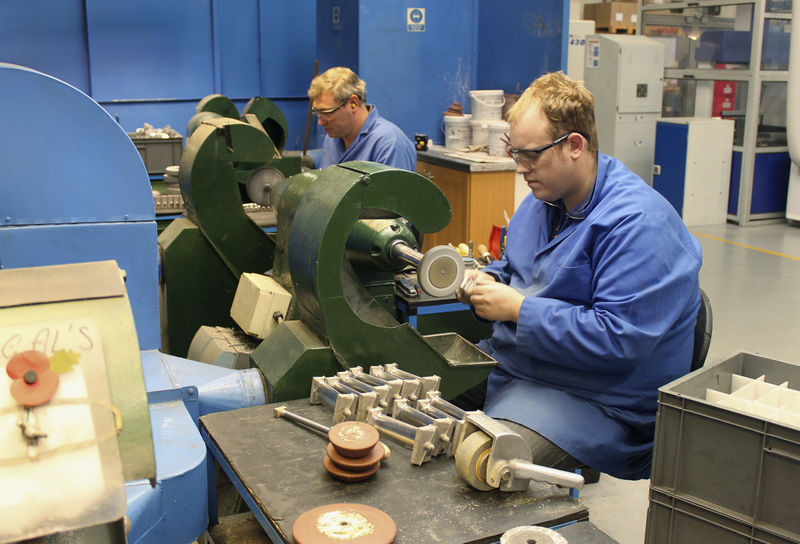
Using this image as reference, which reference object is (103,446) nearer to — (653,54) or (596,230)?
(596,230)

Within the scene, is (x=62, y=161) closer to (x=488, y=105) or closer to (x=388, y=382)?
(x=388, y=382)

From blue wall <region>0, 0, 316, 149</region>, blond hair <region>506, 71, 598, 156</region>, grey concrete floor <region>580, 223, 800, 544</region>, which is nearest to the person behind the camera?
blond hair <region>506, 71, 598, 156</region>

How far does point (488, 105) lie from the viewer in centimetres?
461

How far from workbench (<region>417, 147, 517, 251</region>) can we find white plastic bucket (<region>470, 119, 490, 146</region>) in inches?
6.4

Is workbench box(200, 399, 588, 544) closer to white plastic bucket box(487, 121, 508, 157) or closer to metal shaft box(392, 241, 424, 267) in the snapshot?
metal shaft box(392, 241, 424, 267)

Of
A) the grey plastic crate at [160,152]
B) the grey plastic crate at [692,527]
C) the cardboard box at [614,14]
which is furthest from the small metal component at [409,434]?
the cardboard box at [614,14]

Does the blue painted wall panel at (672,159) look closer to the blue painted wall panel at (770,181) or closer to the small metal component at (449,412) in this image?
the blue painted wall panel at (770,181)

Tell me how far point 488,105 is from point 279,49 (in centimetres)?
288

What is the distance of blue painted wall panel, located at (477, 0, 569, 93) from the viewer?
4.78 m

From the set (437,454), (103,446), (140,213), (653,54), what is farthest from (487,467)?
(653,54)

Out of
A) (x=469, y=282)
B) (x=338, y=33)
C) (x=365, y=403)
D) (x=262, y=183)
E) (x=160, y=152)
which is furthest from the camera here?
(x=338, y=33)

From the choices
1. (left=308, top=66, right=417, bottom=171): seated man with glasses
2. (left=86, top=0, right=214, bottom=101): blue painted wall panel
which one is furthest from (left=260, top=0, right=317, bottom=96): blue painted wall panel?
(left=308, top=66, right=417, bottom=171): seated man with glasses

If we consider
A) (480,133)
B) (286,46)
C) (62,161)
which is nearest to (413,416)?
(62,161)

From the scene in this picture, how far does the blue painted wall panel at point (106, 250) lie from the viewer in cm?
158
